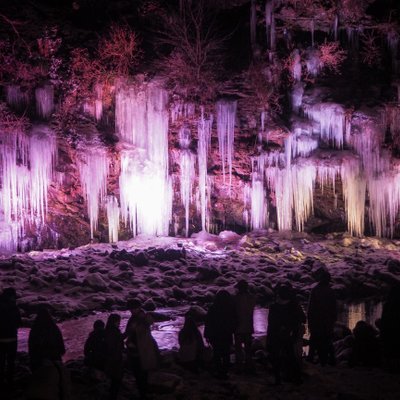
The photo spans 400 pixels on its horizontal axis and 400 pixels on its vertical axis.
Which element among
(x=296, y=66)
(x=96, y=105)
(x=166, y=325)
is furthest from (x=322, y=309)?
(x=296, y=66)

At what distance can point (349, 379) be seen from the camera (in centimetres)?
643

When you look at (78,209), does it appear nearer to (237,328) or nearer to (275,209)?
(275,209)

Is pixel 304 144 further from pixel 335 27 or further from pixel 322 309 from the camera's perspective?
pixel 322 309

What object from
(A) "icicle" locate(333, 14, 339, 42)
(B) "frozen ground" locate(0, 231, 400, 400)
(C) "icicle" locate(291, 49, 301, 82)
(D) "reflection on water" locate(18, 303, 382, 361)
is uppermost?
(A) "icicle" locate(333, 14, 339, 42)

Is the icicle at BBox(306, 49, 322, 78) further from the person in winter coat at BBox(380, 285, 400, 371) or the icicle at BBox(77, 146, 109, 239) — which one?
the person in winter coat at BBox(380, 285, 400, 371)

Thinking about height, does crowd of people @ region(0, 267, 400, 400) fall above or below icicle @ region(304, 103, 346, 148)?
below

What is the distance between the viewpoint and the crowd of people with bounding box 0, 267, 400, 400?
570 cm

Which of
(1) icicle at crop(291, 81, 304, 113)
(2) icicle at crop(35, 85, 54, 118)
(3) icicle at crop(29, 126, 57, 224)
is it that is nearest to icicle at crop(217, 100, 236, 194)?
(1) icicle at crop(291, 81, 304, 113)

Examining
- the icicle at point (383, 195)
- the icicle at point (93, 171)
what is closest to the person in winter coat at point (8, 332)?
the icicle at point (93, 171)

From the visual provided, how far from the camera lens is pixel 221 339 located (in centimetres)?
642

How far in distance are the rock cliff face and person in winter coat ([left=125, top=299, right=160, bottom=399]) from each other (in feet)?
47.5

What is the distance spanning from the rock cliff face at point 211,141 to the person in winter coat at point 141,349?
14487mm

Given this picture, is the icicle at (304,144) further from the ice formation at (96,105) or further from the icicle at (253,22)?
the ice formation at (96,105)

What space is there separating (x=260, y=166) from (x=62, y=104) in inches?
347
